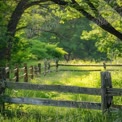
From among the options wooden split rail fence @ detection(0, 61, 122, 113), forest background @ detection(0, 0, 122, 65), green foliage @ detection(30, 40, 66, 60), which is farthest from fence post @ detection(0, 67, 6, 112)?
green foliage @ detection(30, 40, 66, 60)

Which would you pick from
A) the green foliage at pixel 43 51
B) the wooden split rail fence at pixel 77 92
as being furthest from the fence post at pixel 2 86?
the green foliage at pixel 43 51

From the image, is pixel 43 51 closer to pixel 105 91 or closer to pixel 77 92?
pixel 77 92

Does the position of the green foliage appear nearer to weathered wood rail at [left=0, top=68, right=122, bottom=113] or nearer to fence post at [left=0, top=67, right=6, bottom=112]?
fence post at [left=0, top=67, right=6, bottom=112]

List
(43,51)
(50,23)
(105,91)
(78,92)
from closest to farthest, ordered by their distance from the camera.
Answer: (105,91) → (78,92) → (50,23) → (43,51)

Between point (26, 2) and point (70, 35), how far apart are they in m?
54.7

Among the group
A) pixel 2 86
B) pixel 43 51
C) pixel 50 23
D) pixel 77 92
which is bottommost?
pixel 77 92

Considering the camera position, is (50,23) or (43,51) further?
(43,51)

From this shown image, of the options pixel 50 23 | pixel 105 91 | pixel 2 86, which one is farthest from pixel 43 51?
pixel 105 91

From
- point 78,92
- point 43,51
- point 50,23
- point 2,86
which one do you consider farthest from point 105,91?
point 43,51

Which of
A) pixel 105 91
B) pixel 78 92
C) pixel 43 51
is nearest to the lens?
pixel 105 91

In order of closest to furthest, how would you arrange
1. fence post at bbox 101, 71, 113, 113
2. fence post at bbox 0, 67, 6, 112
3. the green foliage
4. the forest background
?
fence post at bbox 101, 71, 113, 113
fence post at bbox 0, 67, 6, 112
the forest background
the green foliage

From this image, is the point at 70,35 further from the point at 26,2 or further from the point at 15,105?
the point at 15,105

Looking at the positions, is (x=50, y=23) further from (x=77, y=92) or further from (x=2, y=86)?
(x=77, y=92)

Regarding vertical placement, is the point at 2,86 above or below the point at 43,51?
below
